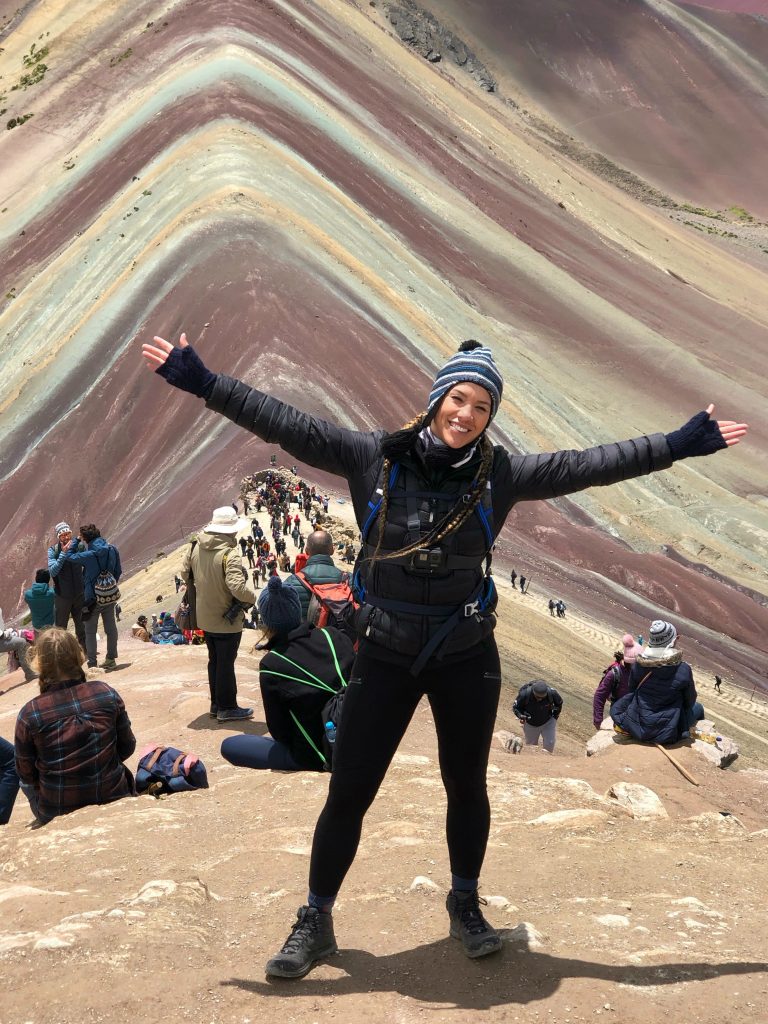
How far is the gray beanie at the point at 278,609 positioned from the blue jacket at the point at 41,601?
559cm

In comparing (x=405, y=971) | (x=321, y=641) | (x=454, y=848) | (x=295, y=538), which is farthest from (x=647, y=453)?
(x=295, y=538)

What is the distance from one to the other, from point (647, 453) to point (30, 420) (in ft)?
98.3

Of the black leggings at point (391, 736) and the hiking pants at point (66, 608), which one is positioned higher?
the black leggings at point (391, 736)

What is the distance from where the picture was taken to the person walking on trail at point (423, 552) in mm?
4105

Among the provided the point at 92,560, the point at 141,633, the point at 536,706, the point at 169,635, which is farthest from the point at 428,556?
the point at 141,633

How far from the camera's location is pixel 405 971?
429 centimetres

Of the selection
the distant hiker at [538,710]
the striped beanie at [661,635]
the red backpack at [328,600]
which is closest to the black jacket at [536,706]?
the distant hiker at [538,710]

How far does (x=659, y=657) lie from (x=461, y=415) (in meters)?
4.54

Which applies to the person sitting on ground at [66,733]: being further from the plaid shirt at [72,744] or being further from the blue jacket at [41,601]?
the blue jacket at [41,601]

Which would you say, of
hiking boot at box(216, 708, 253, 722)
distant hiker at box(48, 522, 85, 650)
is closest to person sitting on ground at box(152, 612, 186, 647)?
distant hiker at box(48, 522, 85, 650)

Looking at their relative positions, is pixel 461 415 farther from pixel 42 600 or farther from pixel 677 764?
pixel 42 600

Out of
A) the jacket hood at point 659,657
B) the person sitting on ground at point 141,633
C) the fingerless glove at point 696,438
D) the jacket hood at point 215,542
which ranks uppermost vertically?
the fingerless glove at point 696,438

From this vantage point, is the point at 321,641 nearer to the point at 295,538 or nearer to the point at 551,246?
the point at 295,538

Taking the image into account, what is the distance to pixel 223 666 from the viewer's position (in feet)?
28.4
